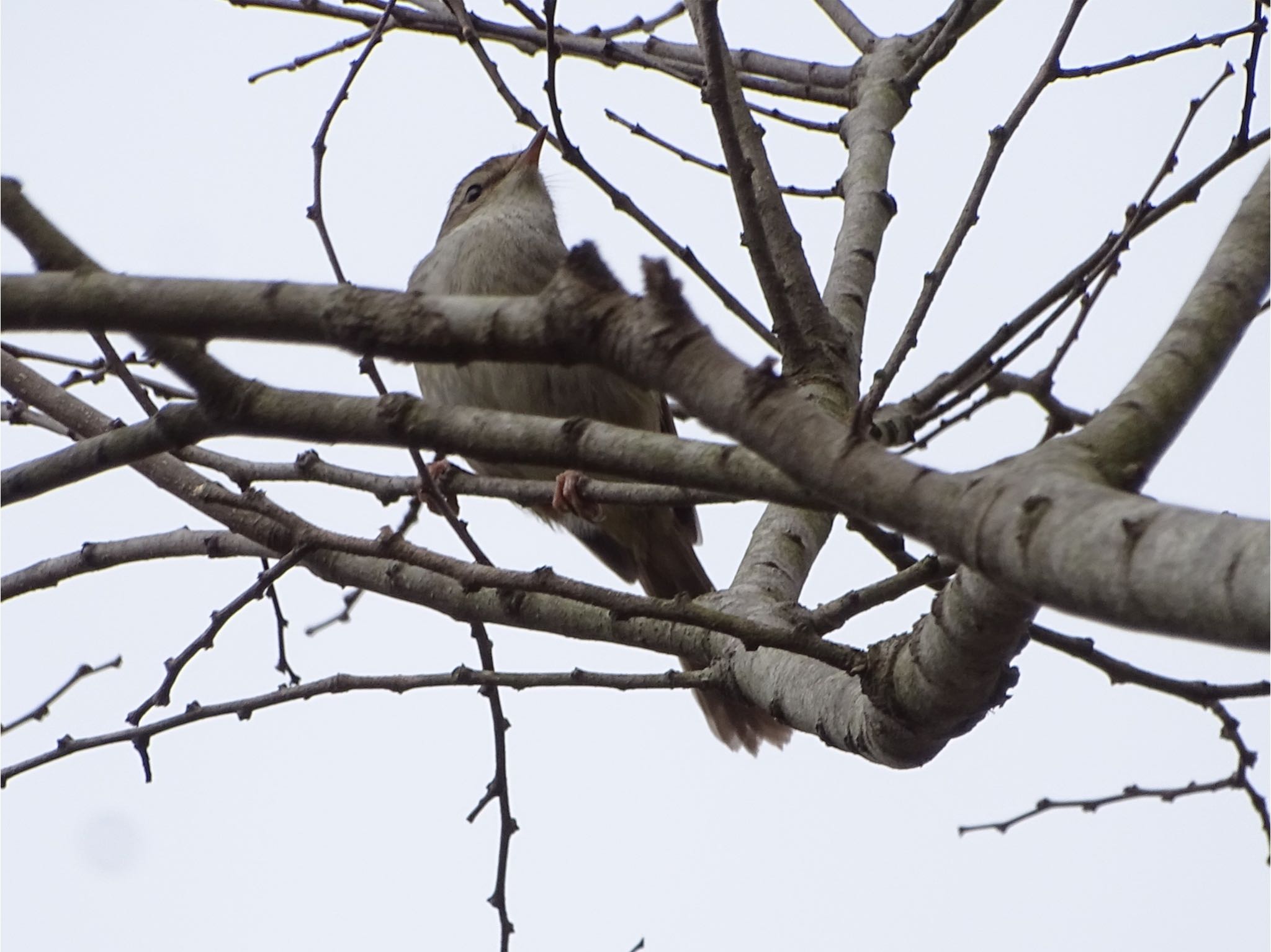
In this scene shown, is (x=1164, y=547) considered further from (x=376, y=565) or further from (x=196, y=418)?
(x=376, y=565)

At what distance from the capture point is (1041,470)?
1.44 meters

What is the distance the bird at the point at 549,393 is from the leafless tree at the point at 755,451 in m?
1.18

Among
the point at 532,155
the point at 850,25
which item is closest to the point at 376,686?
the point at 850,25

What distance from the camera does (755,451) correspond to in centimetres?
151

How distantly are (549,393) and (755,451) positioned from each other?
145 inches

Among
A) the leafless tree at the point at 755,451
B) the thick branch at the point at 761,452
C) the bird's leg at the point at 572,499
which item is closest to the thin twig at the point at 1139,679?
the leafless tree at the point at 755,451

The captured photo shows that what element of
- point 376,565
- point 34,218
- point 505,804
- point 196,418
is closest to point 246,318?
point 196,418

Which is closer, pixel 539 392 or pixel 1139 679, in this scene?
pixel 1139 679

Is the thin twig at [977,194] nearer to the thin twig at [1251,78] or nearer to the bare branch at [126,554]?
the thin twig at [1251,78]

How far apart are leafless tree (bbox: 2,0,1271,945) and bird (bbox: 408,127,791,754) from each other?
1.18 meters

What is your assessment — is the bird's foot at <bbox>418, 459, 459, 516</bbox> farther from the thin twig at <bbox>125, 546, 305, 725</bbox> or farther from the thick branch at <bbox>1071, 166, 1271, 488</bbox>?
the thick branch at <bbox>1071, 166, 1271, 488</bbox>

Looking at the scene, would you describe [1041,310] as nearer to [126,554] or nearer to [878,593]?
[878,593]

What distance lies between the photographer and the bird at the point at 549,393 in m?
5.08

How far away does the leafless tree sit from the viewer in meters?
1.37
